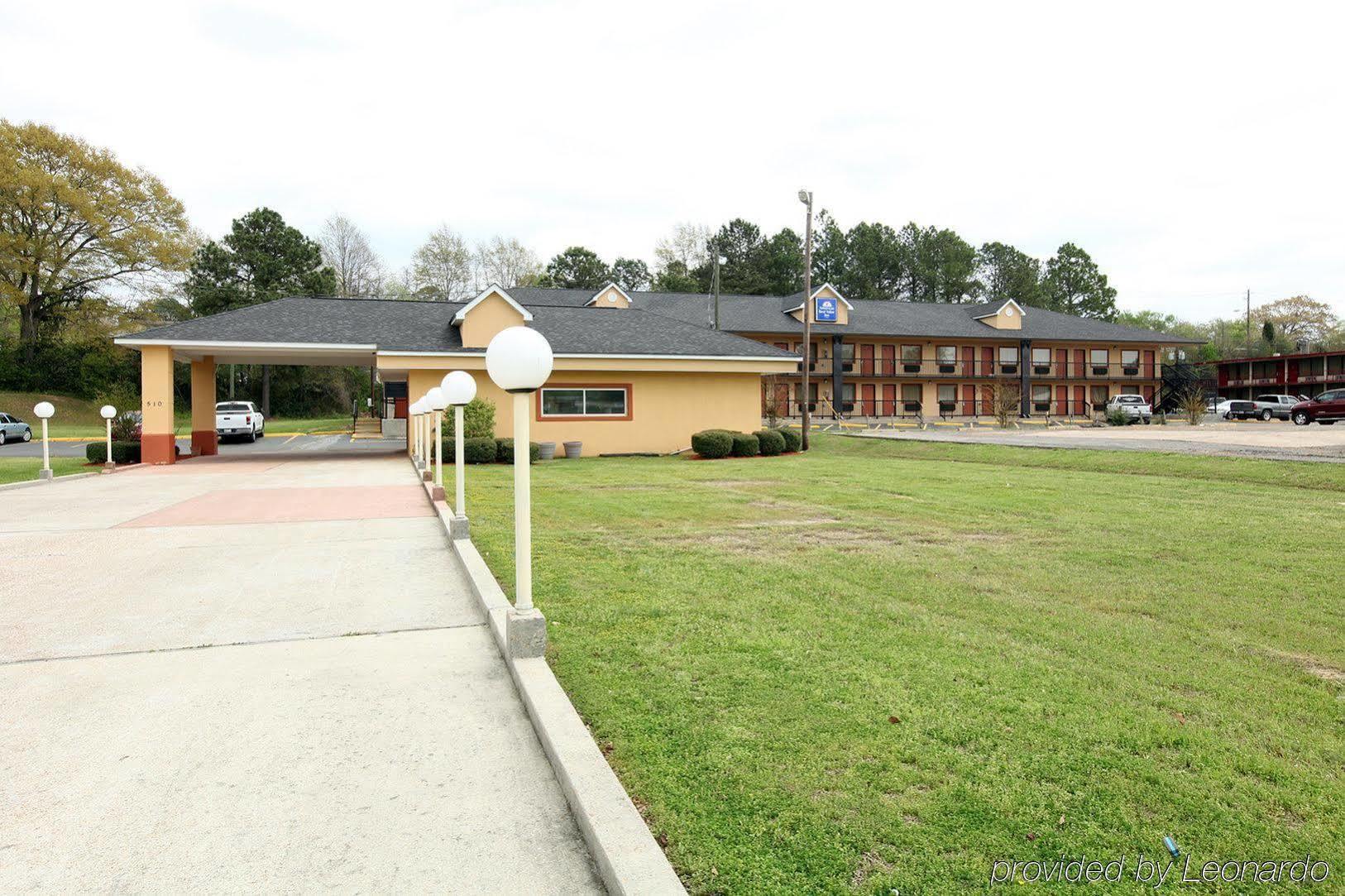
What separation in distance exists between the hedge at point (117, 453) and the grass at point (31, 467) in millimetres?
375

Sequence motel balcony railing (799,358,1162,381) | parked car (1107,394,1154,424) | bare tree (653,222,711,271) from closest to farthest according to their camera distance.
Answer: parked car (1107,394,1154,424), motel balcony railing (799,358,1162,381), bare tree (653,222,711,271)

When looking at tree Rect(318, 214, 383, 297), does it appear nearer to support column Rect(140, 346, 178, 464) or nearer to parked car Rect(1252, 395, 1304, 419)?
support column Rect(140, 346, 178, 464)

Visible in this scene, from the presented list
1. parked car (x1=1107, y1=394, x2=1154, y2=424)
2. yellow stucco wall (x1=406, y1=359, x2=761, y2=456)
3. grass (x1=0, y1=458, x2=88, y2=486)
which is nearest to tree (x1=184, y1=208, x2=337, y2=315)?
grass (x1=0, y1=458, x2=88, y2=486)

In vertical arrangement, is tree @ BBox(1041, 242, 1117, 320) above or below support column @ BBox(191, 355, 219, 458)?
above

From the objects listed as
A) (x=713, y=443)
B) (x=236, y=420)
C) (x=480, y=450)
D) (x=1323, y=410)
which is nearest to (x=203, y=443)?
(x=236, y=420)

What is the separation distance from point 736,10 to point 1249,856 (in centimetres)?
1167

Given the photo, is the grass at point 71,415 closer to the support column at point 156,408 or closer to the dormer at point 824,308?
the support column at point 156,408

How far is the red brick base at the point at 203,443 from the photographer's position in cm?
2504

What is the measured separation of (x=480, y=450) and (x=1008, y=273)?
69.3m

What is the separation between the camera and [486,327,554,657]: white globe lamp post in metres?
4.57

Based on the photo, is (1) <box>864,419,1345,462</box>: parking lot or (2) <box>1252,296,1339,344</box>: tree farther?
(2) <box>1252,296,1339,344</box>: tree

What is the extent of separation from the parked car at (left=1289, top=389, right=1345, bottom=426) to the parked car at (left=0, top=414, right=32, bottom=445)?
5787 cm

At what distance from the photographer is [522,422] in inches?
189

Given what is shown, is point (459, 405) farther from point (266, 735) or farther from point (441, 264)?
point (441, 264)
